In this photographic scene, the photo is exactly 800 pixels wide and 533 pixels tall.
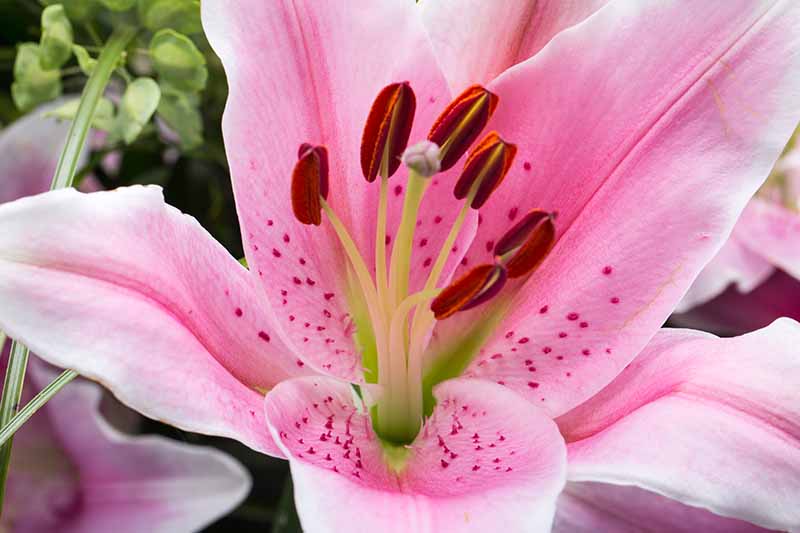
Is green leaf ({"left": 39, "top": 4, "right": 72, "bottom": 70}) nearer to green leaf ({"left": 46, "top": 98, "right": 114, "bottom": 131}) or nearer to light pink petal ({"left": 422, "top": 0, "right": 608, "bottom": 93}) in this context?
green leaf ({"left": 46, "top": 98, "right": 114, "bottom": 131})

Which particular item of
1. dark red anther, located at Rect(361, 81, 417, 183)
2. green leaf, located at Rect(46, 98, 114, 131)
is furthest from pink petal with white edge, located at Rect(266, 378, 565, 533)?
green leaf, located at Rect(46, 98, 114, 131)

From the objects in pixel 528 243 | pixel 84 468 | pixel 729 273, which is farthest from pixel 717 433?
pixel 84 468

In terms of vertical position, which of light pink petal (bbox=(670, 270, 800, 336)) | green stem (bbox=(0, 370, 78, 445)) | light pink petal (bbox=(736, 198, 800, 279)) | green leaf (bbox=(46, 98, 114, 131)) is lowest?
light pink petal (bbox=(670, 270, 800, 336))

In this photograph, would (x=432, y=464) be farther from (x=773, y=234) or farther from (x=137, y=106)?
(x=773, y=234)

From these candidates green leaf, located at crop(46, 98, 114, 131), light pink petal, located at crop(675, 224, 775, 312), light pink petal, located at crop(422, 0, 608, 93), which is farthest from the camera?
light pink petal, located at crop(675, 224, 775, 312)

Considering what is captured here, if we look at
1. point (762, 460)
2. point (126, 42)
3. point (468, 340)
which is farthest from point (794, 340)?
point (126, 42)

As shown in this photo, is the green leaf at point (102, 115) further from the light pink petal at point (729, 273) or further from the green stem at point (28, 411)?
the light pink petal at point (729, 273)

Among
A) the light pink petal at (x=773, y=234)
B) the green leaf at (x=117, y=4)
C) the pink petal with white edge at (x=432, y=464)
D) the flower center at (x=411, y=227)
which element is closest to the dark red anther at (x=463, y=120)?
the flower center at (x=411, y=227)

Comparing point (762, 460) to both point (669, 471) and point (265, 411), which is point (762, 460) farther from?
point (265, 411)
